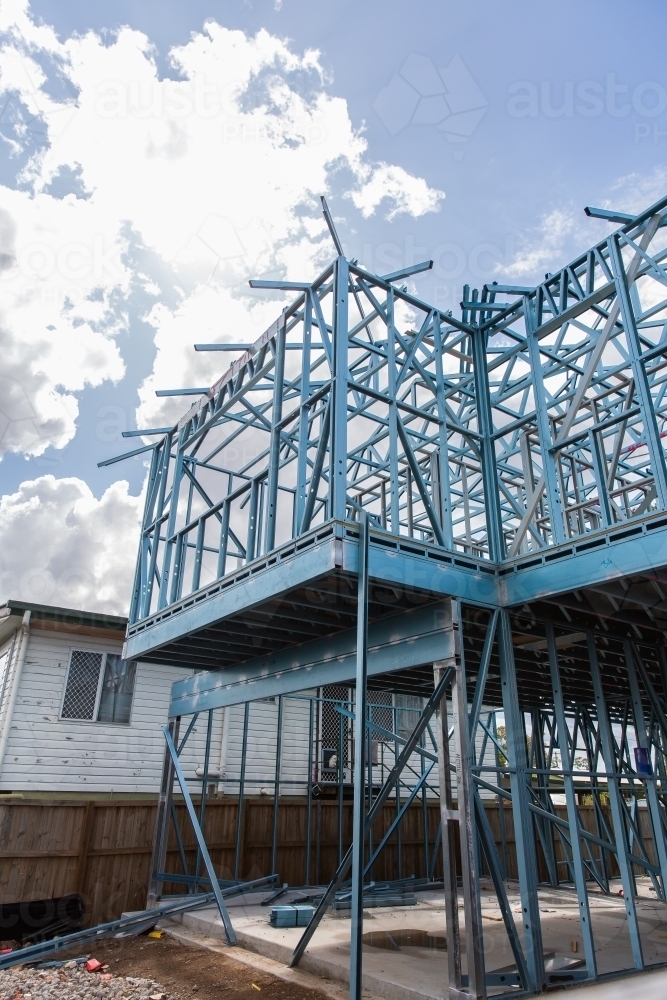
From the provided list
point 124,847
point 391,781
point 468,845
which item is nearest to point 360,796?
point 391,781

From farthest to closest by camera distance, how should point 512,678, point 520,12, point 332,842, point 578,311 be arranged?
1. point 332,842
2. point 578,311
3. point 520,12
4. point 512,678

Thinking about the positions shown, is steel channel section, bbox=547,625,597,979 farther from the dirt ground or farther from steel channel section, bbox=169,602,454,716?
the dirt ground

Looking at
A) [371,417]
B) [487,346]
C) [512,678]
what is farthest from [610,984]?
[487,346]

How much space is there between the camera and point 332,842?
46.5 feet

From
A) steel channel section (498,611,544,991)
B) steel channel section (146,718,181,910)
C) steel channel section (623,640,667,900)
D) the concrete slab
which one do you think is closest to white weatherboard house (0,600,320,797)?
steel channel section (146,718,181,910)

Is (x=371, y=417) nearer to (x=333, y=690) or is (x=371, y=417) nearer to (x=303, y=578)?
(x=303, y=578)

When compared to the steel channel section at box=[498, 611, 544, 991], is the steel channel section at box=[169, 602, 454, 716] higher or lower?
higher

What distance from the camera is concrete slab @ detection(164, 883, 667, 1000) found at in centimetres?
655

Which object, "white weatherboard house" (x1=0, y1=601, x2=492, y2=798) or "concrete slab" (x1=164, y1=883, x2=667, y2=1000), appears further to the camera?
"white weatherboard house" (x1=0, y1=601, x2=492, y2=798)

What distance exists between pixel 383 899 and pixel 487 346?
29.4 ft

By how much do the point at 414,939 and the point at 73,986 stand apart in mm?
3992

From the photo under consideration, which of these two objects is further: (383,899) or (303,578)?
(383,899)

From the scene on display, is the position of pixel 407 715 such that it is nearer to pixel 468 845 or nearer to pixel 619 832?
pixel 619 832

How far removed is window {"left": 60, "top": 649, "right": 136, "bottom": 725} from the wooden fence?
2.50 m
